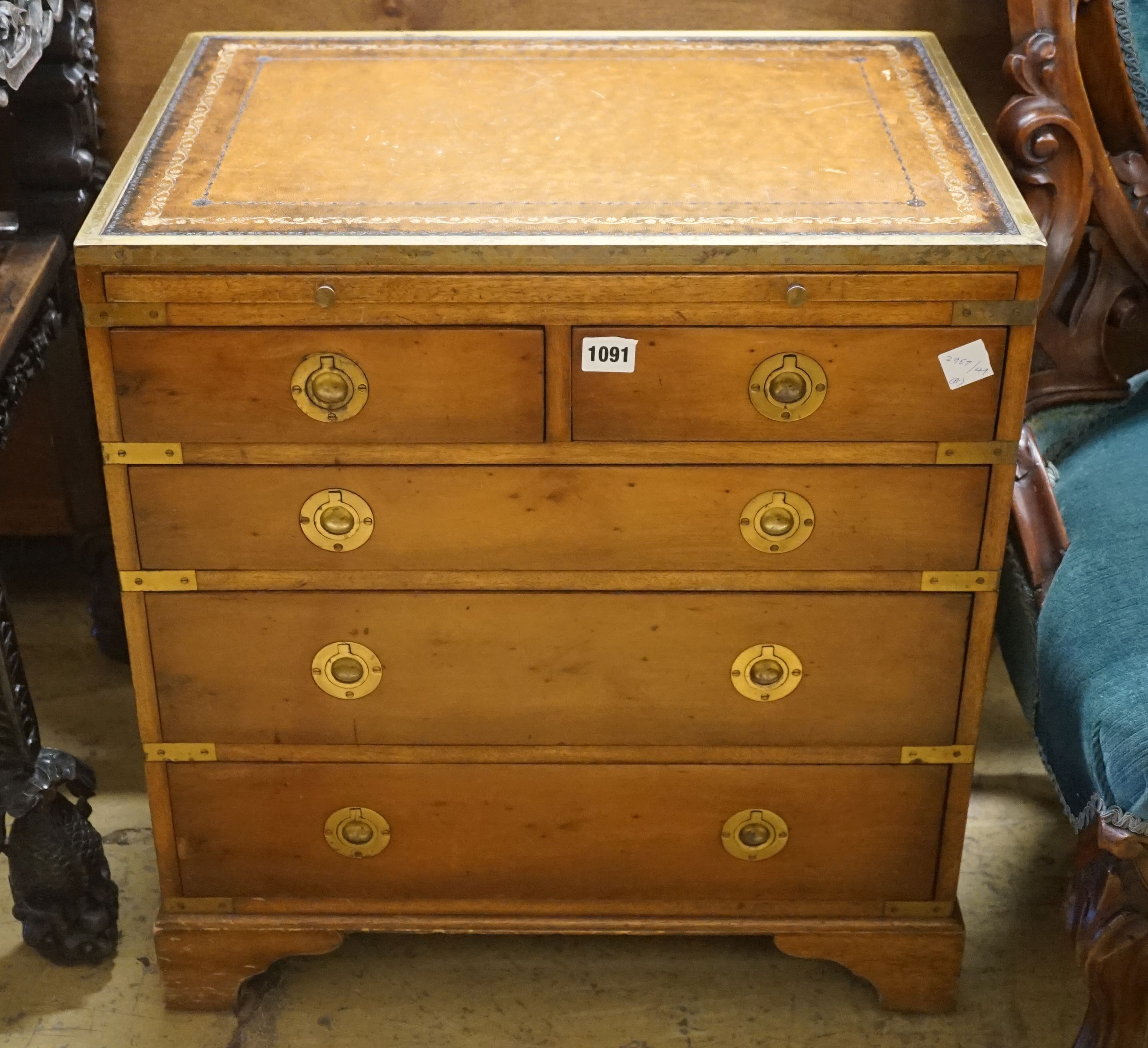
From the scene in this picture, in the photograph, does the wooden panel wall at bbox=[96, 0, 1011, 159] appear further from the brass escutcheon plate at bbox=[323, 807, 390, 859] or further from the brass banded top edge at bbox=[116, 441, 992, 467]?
the brass escutcheon plate at bbox=[323, 807, 390, 859]

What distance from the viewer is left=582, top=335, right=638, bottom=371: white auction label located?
1577mm

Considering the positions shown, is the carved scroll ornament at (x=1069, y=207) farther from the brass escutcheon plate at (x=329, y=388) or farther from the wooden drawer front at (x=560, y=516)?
the brass escutcheon plate at (x=329, y=388)

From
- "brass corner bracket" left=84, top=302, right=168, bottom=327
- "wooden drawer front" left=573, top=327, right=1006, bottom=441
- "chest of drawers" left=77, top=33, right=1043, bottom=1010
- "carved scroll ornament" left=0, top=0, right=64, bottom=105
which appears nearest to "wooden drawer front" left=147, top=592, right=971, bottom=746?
"chest of drawers" left=77, top=33, right=1043, bottom=1010

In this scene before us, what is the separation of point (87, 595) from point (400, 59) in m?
1.24

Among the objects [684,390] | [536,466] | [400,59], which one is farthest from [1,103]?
[684,390]

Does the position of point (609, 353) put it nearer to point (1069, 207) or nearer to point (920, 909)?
point (1069, 207)

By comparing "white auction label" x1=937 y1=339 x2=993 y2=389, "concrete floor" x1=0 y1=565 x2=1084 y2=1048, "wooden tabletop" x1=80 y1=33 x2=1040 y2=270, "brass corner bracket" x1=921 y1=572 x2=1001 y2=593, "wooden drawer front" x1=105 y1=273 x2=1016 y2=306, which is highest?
"wooden tabletop" x1=80 y1=33 x2=1040 y2=270

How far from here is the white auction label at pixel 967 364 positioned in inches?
62.0

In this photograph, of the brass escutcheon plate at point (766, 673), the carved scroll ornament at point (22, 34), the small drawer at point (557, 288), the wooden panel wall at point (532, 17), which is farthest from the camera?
the wooden panel wall at point (532, 17)

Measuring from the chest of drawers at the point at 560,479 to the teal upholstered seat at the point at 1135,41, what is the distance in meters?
0.24

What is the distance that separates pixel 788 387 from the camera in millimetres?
1602

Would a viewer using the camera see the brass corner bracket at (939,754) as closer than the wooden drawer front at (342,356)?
No

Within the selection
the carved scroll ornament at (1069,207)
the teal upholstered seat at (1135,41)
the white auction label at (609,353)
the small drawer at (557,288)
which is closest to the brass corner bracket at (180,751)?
the small drawer at (557,288)

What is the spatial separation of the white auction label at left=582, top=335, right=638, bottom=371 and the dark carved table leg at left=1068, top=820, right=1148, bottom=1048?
71cm
